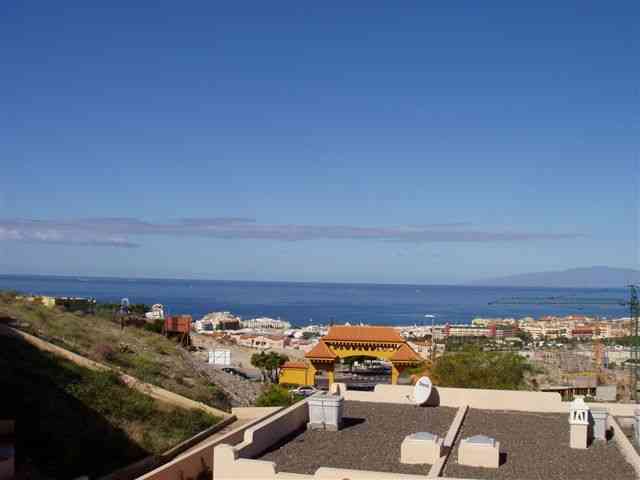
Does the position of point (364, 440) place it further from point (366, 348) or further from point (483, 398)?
point (366, 348)

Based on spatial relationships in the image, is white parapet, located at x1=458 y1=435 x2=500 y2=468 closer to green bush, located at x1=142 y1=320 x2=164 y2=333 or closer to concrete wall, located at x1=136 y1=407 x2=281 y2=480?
concrete wall, located at x1=136 y1=407 x2=281 y2=480

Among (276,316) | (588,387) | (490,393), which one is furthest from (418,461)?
(276,316)

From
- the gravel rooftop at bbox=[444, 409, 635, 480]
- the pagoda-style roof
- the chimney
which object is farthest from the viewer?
the pagoda-style roof

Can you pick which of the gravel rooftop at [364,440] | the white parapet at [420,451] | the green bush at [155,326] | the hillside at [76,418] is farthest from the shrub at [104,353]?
the white parapet at [420,451]

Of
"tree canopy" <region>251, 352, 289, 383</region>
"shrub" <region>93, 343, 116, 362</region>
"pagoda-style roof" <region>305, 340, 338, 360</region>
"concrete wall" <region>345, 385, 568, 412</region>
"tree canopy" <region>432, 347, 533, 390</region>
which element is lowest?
"tree canopy" <region>251, 352, 289, 383</region>

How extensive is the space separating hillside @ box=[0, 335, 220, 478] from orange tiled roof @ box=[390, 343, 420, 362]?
10.2 m

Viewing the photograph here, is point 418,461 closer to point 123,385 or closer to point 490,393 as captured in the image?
point 490,393

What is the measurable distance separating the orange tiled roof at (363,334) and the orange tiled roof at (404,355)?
0.54 meters

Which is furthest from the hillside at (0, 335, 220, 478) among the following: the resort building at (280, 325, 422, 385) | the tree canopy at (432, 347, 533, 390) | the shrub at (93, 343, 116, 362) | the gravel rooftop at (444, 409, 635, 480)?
the tree canopy at (432, 347, 533, 390)

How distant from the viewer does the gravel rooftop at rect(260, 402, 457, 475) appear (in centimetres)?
1131

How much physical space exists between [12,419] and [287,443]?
27.5 feet

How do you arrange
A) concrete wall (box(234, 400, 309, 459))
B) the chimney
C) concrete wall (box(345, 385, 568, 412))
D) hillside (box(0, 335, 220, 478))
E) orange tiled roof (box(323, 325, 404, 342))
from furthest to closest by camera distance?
orange tiled roof (box(323, 325, 404, 342))
hillside (box(0, 335, 220, 478))
concrete wall (box(345, 385, 568, 412))
the chimney
concrete wall (box(234, 400, 309, 459))

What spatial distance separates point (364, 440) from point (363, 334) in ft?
61.1

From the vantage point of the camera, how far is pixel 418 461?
11344 mm
